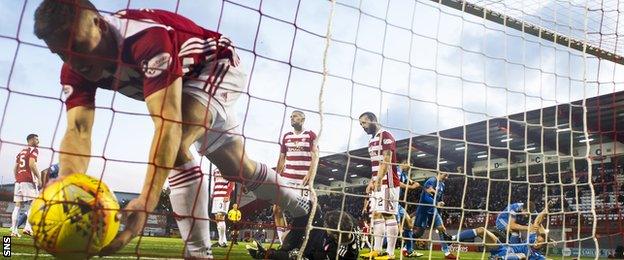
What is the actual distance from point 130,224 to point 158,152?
36 cm

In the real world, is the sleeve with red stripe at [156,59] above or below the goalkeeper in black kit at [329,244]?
above

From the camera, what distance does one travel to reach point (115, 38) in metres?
2.93

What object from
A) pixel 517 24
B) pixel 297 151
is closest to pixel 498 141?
pixel 297 151

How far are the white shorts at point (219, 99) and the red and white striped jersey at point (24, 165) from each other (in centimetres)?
627

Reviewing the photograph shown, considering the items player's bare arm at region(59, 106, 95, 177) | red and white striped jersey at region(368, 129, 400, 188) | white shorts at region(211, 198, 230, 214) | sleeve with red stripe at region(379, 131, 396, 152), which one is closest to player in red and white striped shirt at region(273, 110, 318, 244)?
red and white striped jersey at region(368, 129, 400, 188)

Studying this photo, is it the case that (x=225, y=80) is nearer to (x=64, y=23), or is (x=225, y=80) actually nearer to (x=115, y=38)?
(x=115, y=38)

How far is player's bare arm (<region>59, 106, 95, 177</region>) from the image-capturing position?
3137 millimetres

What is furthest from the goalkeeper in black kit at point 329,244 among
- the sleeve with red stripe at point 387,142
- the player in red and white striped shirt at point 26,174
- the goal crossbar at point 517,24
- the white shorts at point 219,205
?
the player in red and white striped shirt at point 26,174

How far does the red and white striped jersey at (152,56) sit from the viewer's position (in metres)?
2.83

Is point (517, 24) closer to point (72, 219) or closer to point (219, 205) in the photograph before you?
point (72, 219)

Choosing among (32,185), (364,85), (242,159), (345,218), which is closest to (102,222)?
(242,159)

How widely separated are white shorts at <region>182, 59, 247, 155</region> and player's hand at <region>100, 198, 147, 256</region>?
21.0 inches

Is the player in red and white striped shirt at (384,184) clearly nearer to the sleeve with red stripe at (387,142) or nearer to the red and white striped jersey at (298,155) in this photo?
the sleeve with red stripe at (387,142)

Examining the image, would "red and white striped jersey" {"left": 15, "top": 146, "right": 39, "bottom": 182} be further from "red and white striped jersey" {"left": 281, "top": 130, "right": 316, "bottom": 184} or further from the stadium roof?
the stadium roof
